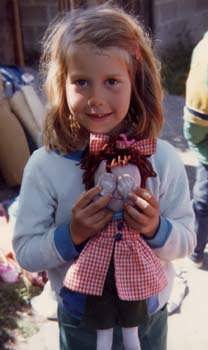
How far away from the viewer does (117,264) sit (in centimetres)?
153

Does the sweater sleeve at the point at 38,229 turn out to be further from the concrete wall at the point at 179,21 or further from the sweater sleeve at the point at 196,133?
the concrete wall at the point at 179,21

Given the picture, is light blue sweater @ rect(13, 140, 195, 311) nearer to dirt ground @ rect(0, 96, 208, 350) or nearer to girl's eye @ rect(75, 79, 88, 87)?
girl's eye @ rect(75, 79, 88, 87)

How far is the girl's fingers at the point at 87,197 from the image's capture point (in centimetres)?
145

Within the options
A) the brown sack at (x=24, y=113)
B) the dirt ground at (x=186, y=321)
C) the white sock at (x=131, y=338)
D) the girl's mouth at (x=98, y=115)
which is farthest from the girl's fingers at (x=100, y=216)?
the brown sack at (x=24, y=113)

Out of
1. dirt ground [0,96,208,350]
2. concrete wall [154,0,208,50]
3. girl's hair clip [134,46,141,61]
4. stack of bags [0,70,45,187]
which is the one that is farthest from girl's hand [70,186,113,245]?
concrete wall [154,0,208,50]

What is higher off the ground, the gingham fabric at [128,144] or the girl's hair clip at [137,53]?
the girl's hair clip at [137,53]

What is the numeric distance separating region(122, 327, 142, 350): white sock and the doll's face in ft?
1.10

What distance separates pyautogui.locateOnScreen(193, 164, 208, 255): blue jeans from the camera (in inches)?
122

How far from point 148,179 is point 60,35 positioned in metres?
0.42

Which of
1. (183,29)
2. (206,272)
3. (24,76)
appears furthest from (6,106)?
(183,29)

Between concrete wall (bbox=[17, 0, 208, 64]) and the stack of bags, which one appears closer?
the stack of bags

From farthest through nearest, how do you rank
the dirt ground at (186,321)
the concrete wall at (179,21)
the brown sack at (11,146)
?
the concrete wall at (179,21), the brown sack at (11,146), the dirt ground at (186,321)

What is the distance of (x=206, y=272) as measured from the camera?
3.34 m

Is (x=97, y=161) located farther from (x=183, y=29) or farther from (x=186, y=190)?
(x=183, y=29)
